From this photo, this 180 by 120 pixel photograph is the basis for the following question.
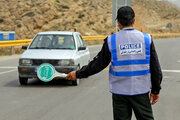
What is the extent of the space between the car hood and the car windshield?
403 millimetres

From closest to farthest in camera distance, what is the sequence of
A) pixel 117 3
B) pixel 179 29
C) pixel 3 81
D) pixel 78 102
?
pixel 78 102 < pixel 3 81 < pixel 117 3 < pixel 179 29

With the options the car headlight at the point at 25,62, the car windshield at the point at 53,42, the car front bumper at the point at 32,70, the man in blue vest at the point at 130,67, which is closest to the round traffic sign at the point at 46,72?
the man in blue vest at the point at 130,67

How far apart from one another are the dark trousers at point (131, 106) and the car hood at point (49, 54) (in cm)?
629

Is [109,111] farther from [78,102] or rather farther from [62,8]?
[62,8]

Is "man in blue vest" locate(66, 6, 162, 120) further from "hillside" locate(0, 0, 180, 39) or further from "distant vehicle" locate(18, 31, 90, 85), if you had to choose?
"hillside" locate(0, 0, 180, 39)

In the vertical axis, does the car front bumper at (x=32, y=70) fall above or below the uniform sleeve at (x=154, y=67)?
below

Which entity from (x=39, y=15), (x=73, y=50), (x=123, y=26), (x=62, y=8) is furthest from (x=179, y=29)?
(x=123, y=26)

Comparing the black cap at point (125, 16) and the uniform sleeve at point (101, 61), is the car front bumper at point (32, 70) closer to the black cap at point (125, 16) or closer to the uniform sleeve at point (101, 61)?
the uniform sleeve at point (101, 61)

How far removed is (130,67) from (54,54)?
659cm

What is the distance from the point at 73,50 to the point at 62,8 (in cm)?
4044

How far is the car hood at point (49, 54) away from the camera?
984 centimetres

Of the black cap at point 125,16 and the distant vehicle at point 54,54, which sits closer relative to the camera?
the black cap at point 125,16

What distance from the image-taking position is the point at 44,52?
10.2 meters

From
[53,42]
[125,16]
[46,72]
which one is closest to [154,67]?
[125,16]
